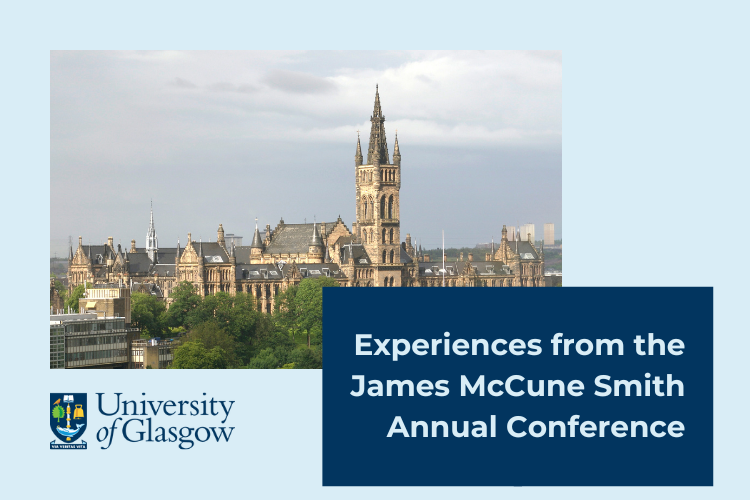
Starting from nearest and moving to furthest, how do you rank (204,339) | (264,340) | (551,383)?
(551,383)
(204,339)
(264,340)

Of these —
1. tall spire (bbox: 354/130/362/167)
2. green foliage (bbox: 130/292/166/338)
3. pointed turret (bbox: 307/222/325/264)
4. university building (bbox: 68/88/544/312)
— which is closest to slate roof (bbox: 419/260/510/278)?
university building (bbox: 68/88/544/312)

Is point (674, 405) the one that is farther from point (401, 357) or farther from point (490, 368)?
point (401, 357)

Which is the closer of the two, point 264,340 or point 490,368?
point 490,368

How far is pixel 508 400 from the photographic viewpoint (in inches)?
1570

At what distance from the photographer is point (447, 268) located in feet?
448

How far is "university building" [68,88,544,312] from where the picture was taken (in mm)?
127125

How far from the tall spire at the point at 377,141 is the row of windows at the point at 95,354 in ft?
124

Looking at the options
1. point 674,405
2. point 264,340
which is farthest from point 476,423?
point 264,340

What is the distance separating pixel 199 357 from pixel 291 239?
200ft

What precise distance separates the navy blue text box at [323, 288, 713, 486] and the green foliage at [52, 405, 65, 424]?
11.7 meters

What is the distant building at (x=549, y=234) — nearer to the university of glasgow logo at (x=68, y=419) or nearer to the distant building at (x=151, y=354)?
the distant building at (x=151, y=354)

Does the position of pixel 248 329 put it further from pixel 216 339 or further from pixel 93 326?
pixel 93 326

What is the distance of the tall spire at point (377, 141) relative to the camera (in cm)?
11768

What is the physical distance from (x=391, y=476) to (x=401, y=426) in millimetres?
1409
